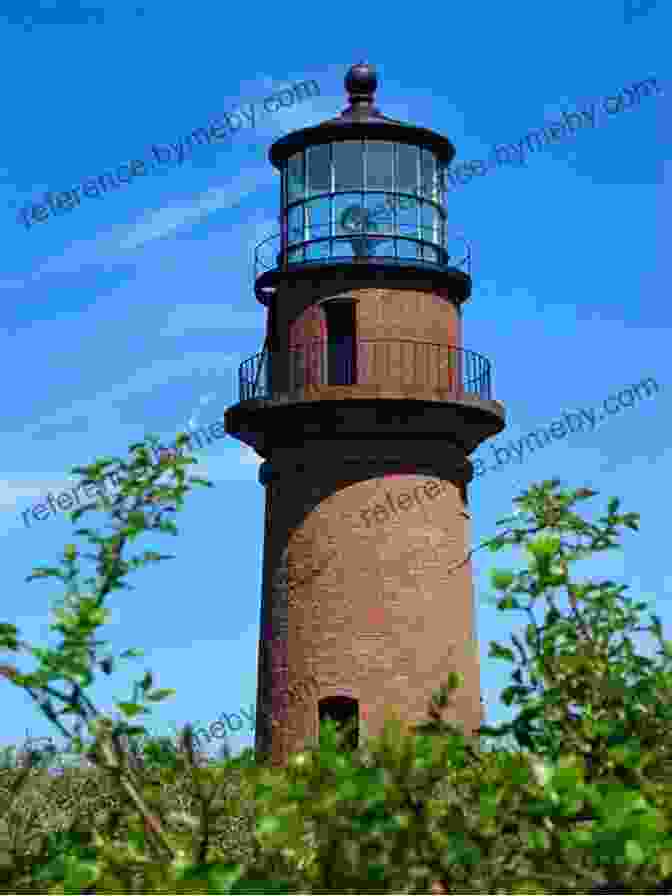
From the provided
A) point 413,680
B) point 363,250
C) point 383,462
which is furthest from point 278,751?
point 363,250

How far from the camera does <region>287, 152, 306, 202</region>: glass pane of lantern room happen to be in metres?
21.2

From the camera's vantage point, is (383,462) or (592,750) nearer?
(592,750)

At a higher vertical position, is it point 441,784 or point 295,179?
point 295,179

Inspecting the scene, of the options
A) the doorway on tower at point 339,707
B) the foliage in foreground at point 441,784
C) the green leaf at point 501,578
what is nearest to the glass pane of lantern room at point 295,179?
the doorway on tower at point 339,707

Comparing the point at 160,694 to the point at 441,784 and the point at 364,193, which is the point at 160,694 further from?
the point at 364,193

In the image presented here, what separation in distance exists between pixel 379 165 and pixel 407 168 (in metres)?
0.45

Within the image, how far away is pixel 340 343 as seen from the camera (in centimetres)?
2084

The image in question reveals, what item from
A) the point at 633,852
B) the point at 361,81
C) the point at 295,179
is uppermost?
the point at 361,81

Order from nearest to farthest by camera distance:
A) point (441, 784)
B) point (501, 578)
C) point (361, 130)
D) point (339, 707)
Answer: point (501, 578) → point (441, 784) → point (339, 707) → point (361, 130)

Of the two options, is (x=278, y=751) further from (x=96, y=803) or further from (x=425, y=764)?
(x=425, y=764)

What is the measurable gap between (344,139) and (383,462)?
15.6ft

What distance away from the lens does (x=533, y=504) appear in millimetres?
4582

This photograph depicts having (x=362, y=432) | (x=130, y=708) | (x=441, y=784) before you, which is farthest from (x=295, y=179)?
(x=130, y=708)

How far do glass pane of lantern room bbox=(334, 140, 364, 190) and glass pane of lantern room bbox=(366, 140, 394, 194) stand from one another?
10 centimetres
